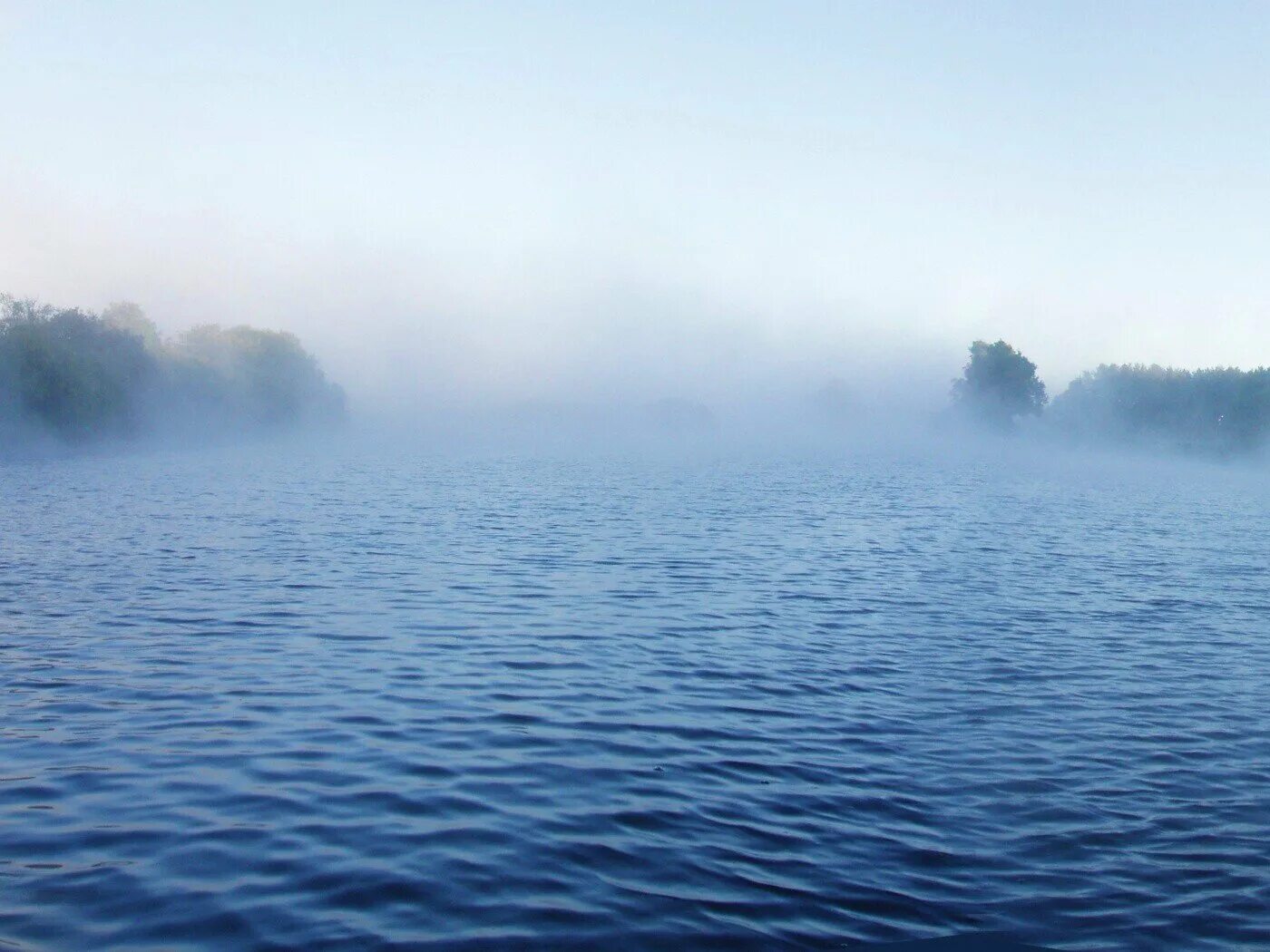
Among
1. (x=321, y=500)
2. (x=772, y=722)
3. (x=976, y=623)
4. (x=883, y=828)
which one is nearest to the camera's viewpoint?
(x=883, y=828)

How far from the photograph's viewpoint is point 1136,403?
173125 mm

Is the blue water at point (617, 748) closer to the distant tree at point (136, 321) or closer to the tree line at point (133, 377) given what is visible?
the tree line at point (133, 377)

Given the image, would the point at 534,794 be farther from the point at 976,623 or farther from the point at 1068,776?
the point at 976,623

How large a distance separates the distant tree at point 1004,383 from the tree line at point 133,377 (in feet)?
372

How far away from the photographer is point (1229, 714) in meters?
14.6

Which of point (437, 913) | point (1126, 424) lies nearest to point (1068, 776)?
point (437, 913)

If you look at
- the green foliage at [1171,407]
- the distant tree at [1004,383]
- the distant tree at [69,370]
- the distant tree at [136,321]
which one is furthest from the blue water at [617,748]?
the distant tree at [1004,383]

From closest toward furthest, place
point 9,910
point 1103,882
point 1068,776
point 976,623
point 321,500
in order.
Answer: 1. point 9,910
2. point 1103,882
3. point 1068,776
4. point 976,623
5. point 321,500

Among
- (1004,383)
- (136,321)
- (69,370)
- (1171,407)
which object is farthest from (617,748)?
(1004,383)

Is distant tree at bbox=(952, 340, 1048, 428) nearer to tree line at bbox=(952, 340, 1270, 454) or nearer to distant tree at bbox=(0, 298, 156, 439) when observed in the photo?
tree line at bbox=(952, 340, 1270, 454)

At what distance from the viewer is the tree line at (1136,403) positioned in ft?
485

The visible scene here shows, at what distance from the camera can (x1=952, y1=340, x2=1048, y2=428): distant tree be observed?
192 m

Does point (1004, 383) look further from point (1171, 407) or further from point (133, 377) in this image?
point (133, 377)

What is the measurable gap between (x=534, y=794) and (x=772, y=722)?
3924mm
